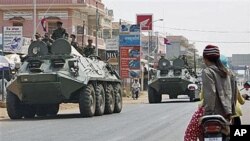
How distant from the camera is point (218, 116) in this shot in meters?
6.09

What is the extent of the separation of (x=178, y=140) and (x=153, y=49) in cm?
9025

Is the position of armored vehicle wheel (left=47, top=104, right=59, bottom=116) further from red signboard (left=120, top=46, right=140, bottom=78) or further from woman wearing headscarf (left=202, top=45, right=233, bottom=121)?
red signboard (left=120, top=46, right=140, bottom=78)

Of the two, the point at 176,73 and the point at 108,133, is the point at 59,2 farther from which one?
the point at 108,133

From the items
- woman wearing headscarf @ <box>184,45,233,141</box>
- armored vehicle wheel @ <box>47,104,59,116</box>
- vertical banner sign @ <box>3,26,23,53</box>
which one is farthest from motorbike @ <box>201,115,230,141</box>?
vertical banner sign @ <box>3,26,23,53</box>

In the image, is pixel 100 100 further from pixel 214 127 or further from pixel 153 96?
pixel 214 127

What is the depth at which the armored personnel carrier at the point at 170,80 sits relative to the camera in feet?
116

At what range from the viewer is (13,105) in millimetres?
21531

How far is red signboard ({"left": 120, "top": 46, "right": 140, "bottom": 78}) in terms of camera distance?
49.5 metres

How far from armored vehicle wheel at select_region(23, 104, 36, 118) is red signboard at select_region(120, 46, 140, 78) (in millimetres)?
Answer: 26452

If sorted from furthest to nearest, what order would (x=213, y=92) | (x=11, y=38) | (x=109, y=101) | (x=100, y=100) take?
(x=11, y=38)
(x=109, y=101)
(x=100, y=100)
(x=213, y=92)

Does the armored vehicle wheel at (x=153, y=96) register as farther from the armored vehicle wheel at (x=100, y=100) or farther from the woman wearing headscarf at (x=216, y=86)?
the woman wearing headscarf at (x=216, y=86)

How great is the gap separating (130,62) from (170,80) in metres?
14.6

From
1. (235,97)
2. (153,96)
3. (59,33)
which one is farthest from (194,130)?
(153,96)

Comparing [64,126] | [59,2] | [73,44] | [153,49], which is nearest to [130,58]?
[59,2]
